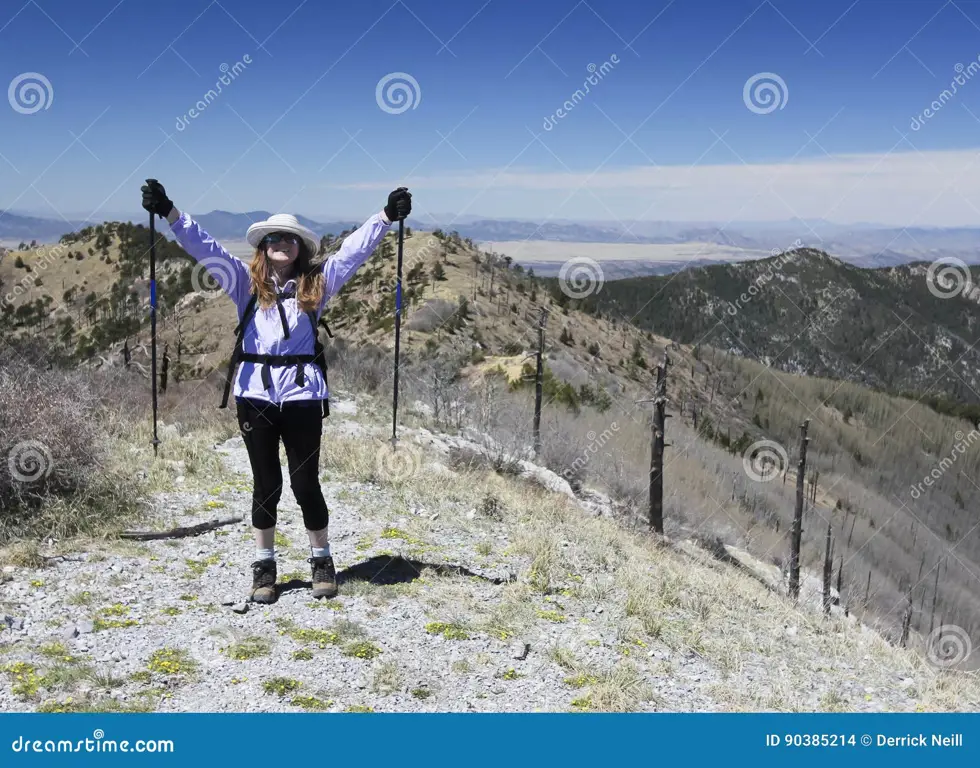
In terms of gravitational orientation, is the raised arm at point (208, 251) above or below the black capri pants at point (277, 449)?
above

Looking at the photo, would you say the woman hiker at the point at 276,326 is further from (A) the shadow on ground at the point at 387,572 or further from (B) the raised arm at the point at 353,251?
(A) the shadow on ground at the point at 387,572

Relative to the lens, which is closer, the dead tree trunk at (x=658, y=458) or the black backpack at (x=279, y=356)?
the black backpack at (x=279, y=356)

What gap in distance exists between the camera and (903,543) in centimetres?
3203

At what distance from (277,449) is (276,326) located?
0.75m

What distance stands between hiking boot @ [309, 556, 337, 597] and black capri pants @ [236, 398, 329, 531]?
220mm

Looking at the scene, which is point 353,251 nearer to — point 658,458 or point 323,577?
point 323,577

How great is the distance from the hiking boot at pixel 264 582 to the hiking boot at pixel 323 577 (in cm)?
24

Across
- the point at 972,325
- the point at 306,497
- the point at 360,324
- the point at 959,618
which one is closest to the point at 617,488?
the point at 306,497

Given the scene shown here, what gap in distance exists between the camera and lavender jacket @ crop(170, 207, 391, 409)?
442 cm

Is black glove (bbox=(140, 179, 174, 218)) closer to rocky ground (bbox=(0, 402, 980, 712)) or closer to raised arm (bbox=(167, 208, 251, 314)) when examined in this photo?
raised arm (bbox=(167, 208, 251, 314))

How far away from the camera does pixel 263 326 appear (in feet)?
14.5

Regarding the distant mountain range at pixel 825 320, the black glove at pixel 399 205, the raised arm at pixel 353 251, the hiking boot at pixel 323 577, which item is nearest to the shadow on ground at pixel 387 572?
the hiking boot at pixel 323 577

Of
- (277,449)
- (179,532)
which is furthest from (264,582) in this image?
(179,532)

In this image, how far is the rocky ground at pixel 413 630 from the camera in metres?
3.85
